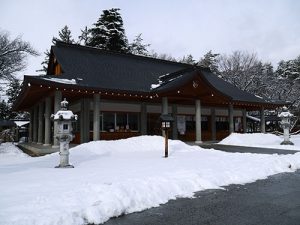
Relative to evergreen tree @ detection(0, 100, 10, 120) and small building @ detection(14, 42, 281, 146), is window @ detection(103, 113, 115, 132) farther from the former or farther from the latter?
evergreen tree @ detection(0, 100, 10, 120)

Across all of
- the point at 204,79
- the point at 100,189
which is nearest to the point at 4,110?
the point at 204,79

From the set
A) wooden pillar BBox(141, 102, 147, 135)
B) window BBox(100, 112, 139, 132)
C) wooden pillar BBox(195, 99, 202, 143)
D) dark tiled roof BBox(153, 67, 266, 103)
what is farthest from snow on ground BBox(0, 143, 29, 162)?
wooden pillar BBox(195, 99, 202, 143)

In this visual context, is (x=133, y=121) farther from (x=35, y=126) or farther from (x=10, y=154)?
(x=35, y=126)

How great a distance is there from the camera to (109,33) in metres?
45.9

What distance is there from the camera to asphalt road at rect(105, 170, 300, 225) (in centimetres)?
462

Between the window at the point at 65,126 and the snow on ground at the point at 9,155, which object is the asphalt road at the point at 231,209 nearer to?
the window at the point at 65,126

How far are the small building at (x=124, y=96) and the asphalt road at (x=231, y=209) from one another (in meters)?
11.9

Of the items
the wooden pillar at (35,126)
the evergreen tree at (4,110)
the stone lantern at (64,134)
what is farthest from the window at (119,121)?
the evergreen tree at (4,110)

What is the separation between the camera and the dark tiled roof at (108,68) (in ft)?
63.4

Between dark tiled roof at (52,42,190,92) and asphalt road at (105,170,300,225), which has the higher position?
dark tiled roof at (52,42,190,92)

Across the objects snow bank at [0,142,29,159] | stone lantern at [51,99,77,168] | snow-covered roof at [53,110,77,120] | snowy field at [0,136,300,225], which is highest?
snow-covered roof at [53,110,77,120]

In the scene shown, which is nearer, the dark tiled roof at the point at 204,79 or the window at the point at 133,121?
the dark tiled roof at the point at 204,79

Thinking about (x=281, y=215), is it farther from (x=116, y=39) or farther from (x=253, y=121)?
(x=116, y=39)

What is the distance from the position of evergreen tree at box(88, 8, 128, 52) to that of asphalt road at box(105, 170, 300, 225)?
1643 inches
